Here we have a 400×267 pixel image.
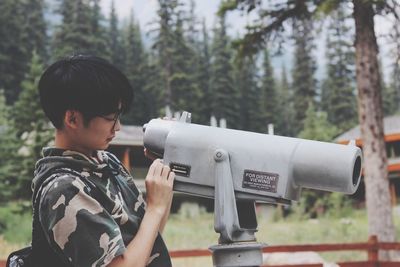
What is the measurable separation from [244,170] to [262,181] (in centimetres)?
5

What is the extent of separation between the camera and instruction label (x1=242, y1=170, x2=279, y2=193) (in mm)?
1343

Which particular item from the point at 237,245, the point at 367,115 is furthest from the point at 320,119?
the point at 237,245

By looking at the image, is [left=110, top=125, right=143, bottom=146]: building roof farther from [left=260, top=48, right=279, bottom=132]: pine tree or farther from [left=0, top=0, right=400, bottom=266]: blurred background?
[left=260, top=48, right=279, bottom=132]: pine tree

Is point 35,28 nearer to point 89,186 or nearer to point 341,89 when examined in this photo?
point 341,89

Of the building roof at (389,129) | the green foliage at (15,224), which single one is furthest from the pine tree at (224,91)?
the green foliage at (15,224)

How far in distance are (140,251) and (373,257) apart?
725 cm

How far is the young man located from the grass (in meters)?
9.55

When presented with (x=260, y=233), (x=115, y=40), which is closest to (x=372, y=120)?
(x=260, y=233)

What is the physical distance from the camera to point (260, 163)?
52.7 inches

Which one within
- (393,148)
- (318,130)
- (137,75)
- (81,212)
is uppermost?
(137,75)

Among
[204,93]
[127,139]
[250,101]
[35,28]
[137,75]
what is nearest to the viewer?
[127,139]

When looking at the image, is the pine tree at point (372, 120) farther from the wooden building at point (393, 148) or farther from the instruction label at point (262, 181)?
the wooden building at point (393, 148)

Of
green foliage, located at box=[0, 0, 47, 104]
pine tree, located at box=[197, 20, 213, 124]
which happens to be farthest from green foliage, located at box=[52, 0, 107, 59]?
pine tree, located at box=[197, 20, 213, 124]

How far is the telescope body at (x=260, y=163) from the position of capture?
1333 millimetres
